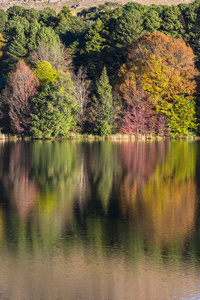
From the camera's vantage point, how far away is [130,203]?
61.4 ft

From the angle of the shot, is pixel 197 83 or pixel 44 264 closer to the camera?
pixel 44 264

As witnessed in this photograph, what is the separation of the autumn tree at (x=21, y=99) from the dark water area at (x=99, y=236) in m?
48.1

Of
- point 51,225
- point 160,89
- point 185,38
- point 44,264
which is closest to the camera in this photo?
point 44,264

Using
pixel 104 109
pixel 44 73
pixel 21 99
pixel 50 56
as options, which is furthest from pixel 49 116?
pixel 50 56

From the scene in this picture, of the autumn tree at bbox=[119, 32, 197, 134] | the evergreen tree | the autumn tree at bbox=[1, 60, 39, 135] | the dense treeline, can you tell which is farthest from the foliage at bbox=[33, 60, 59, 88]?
the autumn tree at bbox=[119, 32, 197, 134]

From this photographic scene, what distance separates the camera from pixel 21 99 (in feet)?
244

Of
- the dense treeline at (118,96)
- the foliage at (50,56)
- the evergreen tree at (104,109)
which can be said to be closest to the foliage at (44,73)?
the dense treeline at (118,96)

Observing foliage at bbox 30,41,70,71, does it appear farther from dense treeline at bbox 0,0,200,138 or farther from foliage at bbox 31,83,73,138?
foliage at bbox 31,83,73,138

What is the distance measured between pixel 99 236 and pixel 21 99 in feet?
206

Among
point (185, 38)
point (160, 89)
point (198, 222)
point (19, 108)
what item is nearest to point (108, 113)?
point (160, 89)

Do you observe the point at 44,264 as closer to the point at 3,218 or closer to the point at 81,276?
the point at 81,276

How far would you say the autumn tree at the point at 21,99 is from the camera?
244ft

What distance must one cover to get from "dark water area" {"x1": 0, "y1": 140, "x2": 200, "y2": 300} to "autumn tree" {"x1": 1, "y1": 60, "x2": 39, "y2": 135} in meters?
A: 48.1

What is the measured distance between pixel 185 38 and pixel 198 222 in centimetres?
7502
